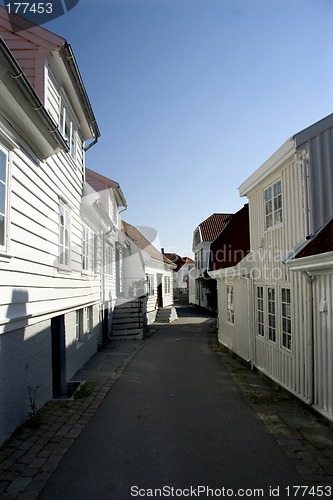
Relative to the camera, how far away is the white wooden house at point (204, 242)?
109 ft

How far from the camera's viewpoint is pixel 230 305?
45.1 ft

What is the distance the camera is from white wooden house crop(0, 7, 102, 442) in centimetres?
544

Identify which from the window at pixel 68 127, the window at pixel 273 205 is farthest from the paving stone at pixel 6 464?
the window at pixel 273 205

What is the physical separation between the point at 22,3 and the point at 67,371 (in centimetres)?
726

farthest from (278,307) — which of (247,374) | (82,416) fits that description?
(82,416)

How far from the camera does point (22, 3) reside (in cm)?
746

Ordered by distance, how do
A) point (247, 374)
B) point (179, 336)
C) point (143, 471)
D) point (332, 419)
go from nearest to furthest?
point (143, 471)
point (332, 419)
point (247, 374)
point (179, 336)

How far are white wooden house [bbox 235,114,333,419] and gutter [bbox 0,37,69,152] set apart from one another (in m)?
4.30

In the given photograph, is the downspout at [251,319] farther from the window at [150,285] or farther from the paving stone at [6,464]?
the window at [150,285]

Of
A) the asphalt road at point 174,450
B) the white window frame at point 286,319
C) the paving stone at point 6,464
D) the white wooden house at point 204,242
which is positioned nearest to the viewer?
the asphalt road at point 174,450

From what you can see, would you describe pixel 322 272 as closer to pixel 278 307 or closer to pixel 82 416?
pixel 278 307

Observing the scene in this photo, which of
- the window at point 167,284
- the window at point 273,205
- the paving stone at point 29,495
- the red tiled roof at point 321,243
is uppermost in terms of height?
the window at point 273,205

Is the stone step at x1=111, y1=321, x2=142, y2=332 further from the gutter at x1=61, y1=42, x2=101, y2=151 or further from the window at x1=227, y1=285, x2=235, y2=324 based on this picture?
the gutter at x1=61, y1=42, x2=101, y2=151

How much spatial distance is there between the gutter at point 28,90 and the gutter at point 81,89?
7.23ft
